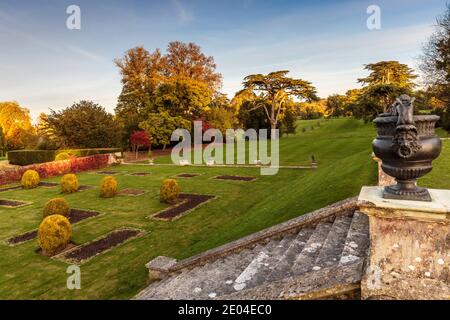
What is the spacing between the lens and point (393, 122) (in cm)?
361

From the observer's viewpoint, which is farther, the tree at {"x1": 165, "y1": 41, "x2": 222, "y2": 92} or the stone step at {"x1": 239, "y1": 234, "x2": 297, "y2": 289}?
the tree at {"x1": 165, "y1": 41, "x2": 222, "y2": 92}

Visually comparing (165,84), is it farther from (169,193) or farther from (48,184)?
(169,193)

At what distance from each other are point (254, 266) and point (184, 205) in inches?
369

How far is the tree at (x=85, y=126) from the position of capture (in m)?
33.0

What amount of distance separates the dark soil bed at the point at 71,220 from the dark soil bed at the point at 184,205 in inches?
136

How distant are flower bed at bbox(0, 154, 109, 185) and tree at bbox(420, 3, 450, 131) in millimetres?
37459

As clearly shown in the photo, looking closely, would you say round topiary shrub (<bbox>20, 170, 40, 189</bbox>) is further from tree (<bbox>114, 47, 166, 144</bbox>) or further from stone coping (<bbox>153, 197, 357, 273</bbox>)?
→ tree (<bbox>114, 47, 166, 144</bbox>)

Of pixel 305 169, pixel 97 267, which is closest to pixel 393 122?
pixel 97 267

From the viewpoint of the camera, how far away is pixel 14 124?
2226 inches

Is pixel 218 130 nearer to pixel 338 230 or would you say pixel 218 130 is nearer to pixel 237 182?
pixel 237 182

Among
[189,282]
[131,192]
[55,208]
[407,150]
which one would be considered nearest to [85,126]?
[131,192]

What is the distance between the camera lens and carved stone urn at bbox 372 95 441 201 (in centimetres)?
341

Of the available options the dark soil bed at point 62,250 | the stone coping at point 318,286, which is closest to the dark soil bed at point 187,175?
the dark soil bed at point 62,250

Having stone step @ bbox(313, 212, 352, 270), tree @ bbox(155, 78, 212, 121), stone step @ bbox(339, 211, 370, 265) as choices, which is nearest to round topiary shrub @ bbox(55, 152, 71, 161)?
tree @ bbox(155, 78, 212, 121)
